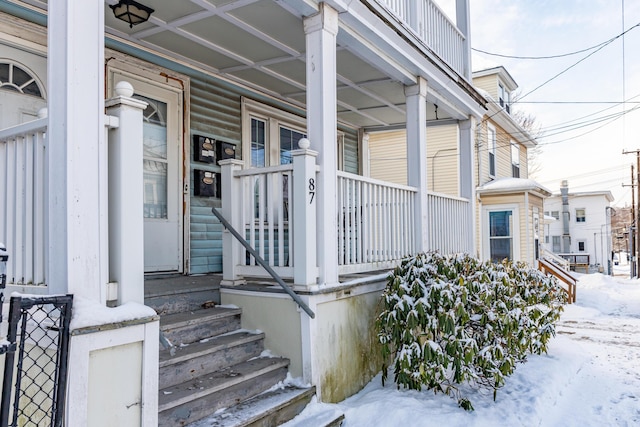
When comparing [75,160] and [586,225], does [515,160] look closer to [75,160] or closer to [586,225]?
[75,160]

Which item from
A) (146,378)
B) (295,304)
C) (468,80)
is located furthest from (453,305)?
(468,80)

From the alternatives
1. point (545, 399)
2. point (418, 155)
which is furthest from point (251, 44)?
point (545, 399)

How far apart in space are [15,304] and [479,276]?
369 centimetres

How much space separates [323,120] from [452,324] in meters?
1.99

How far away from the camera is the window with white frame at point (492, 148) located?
45.6 feet

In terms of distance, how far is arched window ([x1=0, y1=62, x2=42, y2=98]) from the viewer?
380cm

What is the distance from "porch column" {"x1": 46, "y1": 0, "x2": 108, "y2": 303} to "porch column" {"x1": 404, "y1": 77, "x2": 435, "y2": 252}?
3.89m

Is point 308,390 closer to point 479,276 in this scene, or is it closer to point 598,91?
point 479,276

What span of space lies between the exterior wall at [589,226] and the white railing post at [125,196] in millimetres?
34127

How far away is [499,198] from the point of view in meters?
13.3

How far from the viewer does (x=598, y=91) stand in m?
14.3

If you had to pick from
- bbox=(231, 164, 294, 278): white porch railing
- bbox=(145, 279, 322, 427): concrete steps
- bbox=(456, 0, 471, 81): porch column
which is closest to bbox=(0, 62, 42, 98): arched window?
bbox=(231, 164, 294, 278): white porch railing

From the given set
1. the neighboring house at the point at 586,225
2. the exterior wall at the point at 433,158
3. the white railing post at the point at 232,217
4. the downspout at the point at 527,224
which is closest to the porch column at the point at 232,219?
the white railing post at the point at 232,217

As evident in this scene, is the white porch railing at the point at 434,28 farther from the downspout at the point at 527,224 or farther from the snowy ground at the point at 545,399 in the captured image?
the downspout at the point at 527,224
